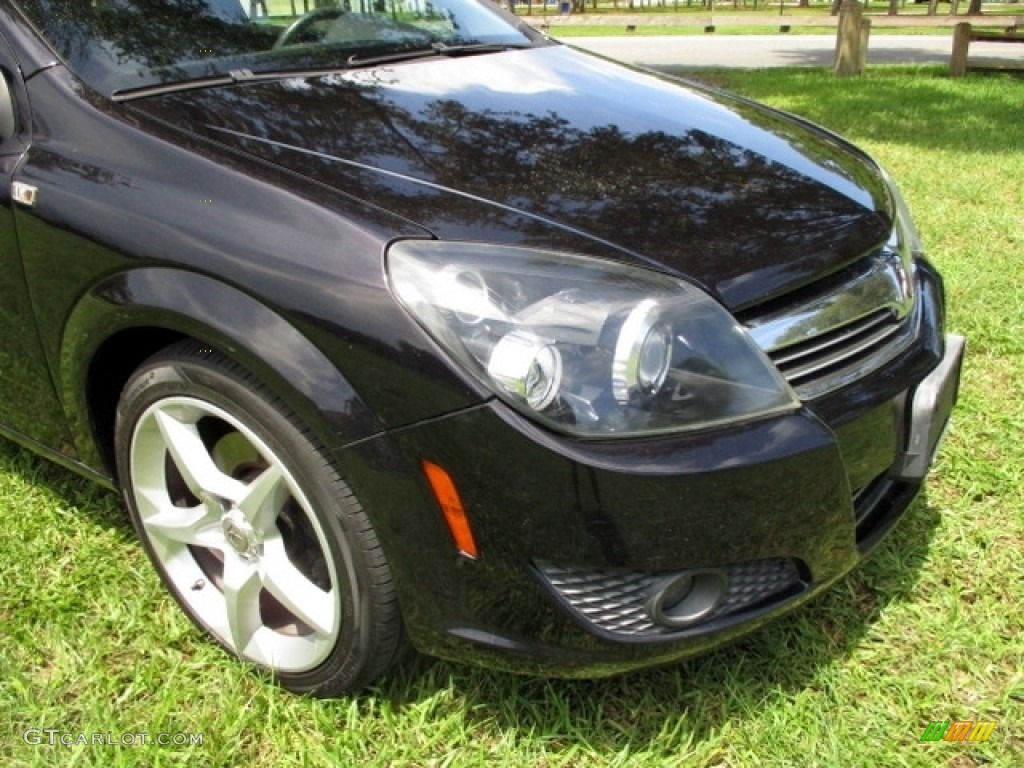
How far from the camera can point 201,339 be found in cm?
166

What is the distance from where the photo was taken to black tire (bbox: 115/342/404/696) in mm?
1628

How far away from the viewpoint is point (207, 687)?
193cm

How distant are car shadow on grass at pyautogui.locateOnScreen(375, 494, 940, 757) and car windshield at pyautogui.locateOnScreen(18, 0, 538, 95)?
4.49ft

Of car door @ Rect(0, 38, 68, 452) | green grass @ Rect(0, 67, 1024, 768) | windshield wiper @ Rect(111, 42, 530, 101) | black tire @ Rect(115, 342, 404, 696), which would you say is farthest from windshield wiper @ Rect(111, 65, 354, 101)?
green grass @ Rect(0, 67, 1024, 768)

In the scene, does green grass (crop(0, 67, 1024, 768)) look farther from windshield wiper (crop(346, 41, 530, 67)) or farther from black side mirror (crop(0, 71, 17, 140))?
windshield wiper (crop(346, 41, 530, 67))

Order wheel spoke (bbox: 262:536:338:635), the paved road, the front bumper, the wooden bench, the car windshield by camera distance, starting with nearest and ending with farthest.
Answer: the front bumper, wheel spoke (bbox: 262:536:338:635), the car windshield, the wooden bench, the paved road

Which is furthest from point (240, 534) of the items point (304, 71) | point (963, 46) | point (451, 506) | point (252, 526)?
point (963, 46)

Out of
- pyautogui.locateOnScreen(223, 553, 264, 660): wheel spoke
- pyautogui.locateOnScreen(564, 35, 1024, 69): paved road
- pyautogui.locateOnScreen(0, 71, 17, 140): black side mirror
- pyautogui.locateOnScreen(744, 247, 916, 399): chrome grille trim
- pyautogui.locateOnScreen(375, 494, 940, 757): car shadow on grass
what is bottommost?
pyautogui.locateOnScreen(564, 35, 1024, 69): paved road

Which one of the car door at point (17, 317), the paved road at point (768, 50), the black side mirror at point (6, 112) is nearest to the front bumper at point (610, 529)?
the car door at point (17, 317)

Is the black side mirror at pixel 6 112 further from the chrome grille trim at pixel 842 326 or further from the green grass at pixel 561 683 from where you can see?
the chrome grille trim at pixel 842 326

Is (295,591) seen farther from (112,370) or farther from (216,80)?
(216,80)

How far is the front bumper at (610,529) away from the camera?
1.45 m

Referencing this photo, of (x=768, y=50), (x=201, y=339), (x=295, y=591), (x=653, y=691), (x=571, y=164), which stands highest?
(x=571, y=164)

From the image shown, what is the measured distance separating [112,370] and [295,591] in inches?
23.4
